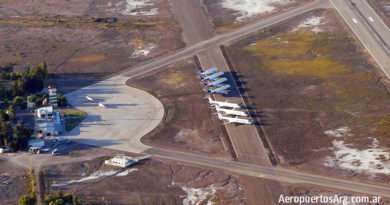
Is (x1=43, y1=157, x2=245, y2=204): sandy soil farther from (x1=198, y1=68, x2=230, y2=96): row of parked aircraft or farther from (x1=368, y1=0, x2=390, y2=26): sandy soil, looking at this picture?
(x1=368, y1=0, x2=390, y2=26): sandy soil

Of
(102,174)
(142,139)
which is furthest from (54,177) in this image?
(142,139)

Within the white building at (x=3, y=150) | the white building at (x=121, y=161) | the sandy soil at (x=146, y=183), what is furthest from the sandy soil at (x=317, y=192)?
the white building at (x=3, y=150)

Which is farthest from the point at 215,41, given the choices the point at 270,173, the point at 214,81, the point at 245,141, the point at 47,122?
the point at 270,173

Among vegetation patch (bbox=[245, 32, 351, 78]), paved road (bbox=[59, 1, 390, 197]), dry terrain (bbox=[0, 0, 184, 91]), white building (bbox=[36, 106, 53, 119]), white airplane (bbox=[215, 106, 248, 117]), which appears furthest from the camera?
dry terrain (bbox=[0, 0, 184, 91])

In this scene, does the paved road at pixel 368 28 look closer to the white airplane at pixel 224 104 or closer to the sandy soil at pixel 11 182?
the white airplane at pixel 224 104

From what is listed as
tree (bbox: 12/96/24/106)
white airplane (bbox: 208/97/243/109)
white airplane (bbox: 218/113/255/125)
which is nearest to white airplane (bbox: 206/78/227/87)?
white airplane (bbox: 208/97/243/109)

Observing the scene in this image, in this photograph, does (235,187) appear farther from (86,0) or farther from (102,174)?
(86,0)
